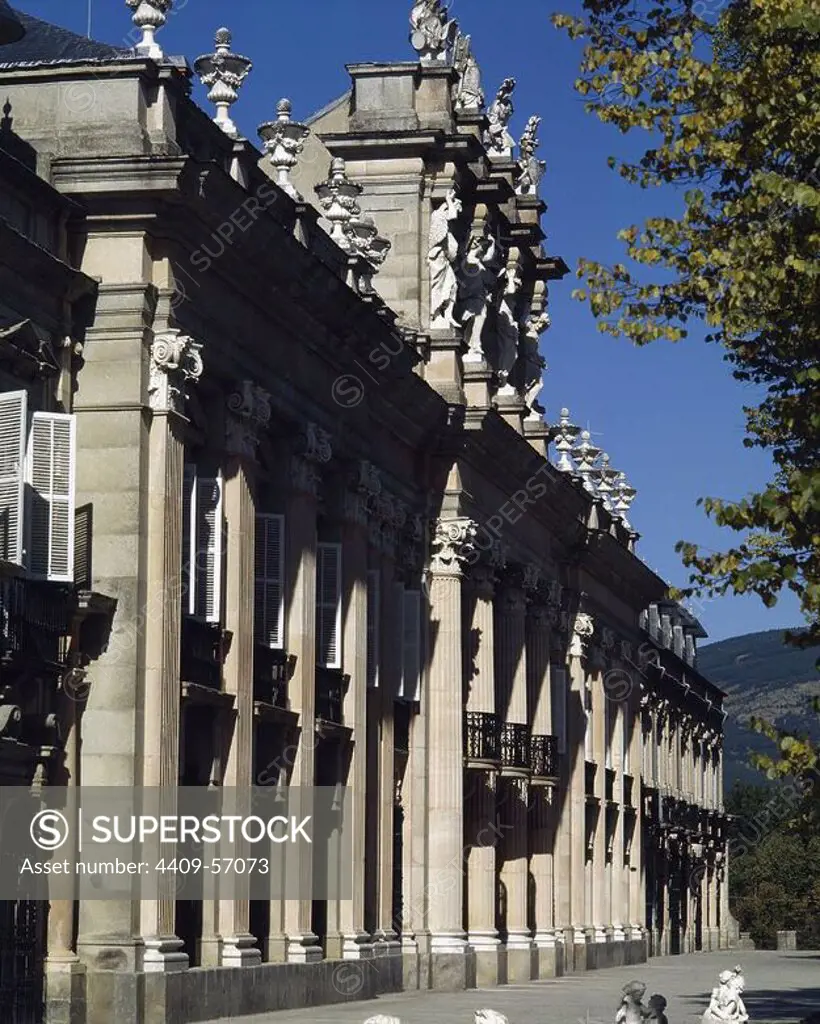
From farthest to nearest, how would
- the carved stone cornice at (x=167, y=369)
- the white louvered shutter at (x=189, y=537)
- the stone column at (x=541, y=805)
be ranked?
the stone column at (x=541, y=805), the white louvered shutter at (x=189, y=537), the carved stone cornice at (x=167, y=369)

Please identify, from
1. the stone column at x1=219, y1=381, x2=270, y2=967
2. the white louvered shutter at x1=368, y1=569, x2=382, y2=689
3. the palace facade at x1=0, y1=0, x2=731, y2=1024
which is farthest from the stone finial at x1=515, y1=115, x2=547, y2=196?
the stone column at x1=219, y1=381, x2=270, y2=967

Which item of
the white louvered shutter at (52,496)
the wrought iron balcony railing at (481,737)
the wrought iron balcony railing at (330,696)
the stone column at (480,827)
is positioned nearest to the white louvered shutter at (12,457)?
the white louvered shutter at (52,496)

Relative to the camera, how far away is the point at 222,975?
33.8m

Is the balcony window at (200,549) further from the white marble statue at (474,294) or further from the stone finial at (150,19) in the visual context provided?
the white marble statue at (474,294)

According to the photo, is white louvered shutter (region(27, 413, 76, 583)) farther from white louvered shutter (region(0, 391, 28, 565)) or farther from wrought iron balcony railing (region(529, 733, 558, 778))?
wrought iron balcony railing (region(529, 733, 558, 778))

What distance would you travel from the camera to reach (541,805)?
57.5 metres

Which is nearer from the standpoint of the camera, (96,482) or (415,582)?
(96,482)

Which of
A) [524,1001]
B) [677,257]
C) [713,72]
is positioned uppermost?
[713,72]

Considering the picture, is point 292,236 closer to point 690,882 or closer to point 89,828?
point 89,828

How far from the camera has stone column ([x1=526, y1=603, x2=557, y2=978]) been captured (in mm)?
57219

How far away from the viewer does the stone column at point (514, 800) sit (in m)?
54.3

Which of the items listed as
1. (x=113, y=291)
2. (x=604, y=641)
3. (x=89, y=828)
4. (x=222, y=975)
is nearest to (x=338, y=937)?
(x=222, y=975)

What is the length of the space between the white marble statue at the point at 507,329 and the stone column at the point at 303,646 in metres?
13.7

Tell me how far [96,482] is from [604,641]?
3686 cm
